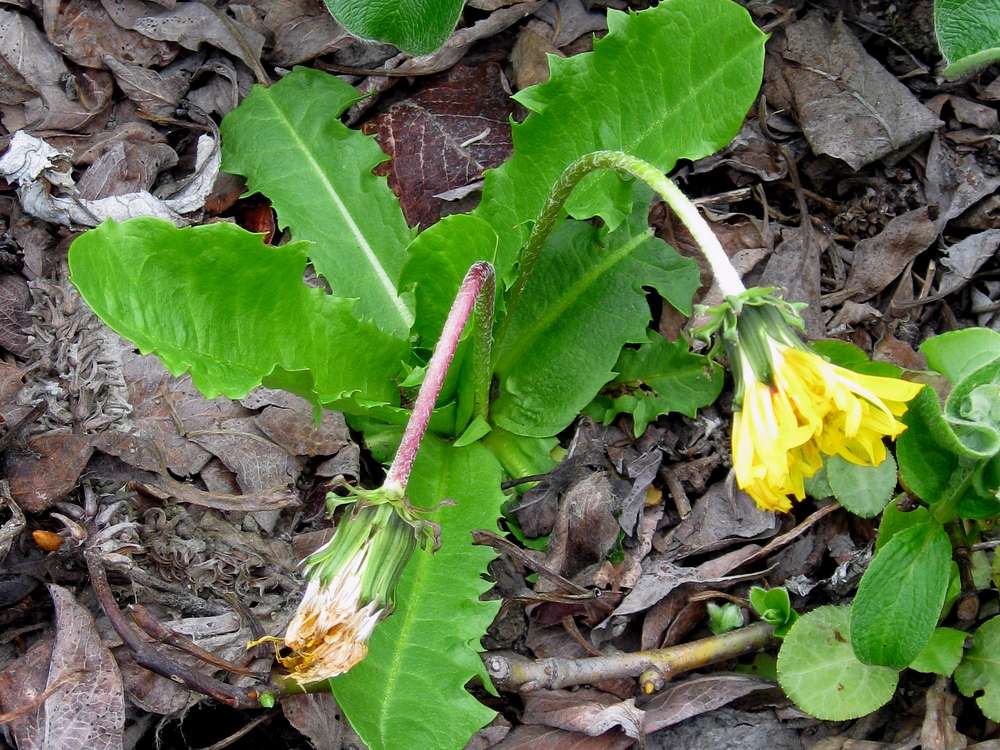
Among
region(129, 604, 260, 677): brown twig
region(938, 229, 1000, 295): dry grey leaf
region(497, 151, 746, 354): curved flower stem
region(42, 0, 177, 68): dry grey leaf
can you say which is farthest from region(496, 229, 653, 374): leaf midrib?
region(42, 0, 177, 68): dry grey leaf

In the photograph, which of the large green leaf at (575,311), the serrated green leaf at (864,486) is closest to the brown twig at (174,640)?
the large green leaf at (575,311)

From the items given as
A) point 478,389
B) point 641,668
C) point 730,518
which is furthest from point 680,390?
point 641,668

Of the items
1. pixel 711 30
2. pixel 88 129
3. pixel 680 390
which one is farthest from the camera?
pixel 88 129

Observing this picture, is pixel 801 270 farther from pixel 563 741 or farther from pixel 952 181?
pixel 563 741

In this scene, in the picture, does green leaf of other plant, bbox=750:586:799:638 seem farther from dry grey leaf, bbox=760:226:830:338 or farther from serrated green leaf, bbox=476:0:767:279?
serrated green leaf, bbox=476:0:767:279

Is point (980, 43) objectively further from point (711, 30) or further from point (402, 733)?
point (402, 733)
